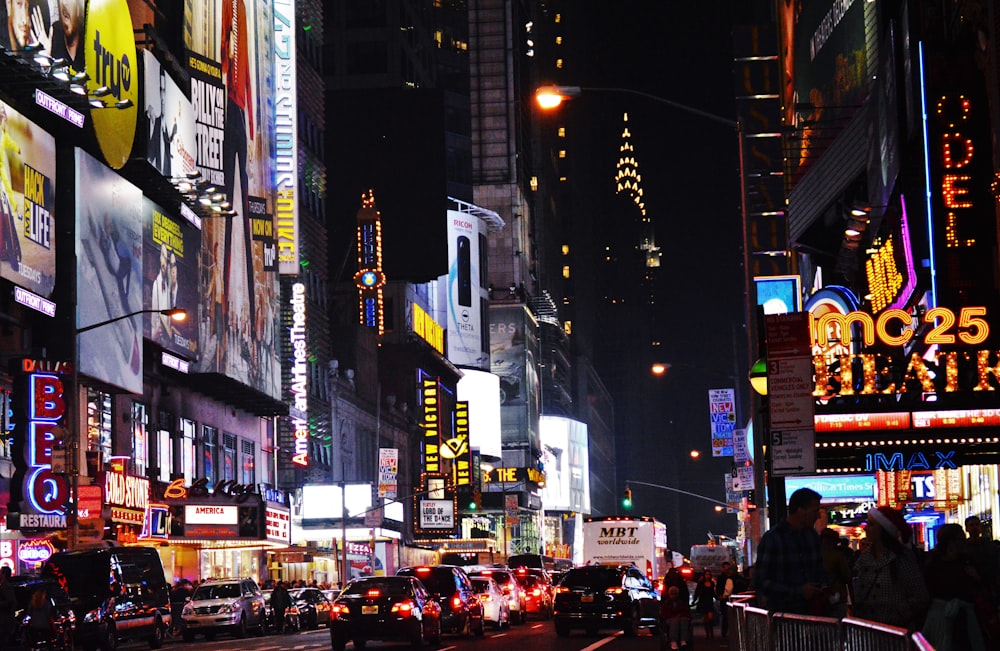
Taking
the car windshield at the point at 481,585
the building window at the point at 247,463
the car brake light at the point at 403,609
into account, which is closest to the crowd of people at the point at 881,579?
the car brake light at the point at 403,609

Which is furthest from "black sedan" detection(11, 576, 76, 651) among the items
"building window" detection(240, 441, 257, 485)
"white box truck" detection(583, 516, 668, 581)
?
"building window" detection(240, 441, 257, 485)

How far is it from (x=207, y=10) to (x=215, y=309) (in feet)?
40.6

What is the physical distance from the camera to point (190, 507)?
61.4 m

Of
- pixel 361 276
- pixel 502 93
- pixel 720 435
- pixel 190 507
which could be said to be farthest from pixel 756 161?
pixel 502 93

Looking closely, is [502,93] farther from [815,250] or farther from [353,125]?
[815,250]

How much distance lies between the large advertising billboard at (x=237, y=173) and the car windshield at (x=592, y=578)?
87.8 ft

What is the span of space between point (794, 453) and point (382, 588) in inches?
668

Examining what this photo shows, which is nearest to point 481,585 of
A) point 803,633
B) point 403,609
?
point 403,609

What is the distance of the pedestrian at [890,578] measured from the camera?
12.7m

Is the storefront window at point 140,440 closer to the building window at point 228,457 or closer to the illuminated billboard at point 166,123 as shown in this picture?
the illuminated billboard at point 166,123

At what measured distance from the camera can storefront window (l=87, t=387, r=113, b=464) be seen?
182ft

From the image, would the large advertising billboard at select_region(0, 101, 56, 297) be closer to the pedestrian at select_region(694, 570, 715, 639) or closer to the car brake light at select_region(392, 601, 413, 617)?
the car brake light at select_region(392, 601, 413, 617)

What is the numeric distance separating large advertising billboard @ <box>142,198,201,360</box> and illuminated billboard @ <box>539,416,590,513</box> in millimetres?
115846

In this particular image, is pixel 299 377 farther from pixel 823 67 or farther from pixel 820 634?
pixel 820 634
